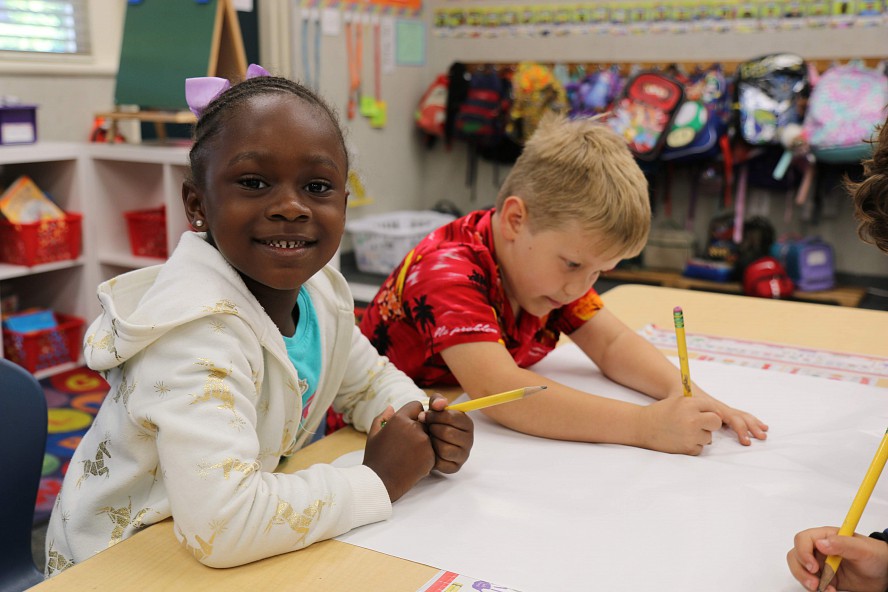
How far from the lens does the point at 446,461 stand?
34.1 inches

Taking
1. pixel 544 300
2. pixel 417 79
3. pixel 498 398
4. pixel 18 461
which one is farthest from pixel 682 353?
pixel 417 79

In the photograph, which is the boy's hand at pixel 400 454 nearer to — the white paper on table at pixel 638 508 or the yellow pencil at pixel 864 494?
the white paper on table at pixel 638 508

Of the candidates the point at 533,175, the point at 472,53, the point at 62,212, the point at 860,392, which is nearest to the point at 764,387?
the point at 860,392

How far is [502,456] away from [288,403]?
0.83 feet

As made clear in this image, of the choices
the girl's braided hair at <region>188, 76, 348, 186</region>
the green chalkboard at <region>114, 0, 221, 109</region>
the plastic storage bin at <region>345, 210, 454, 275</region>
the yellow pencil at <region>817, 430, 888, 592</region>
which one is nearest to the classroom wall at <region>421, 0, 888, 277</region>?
the plastic storage bin at <region>345, 210, 454, 275</region>

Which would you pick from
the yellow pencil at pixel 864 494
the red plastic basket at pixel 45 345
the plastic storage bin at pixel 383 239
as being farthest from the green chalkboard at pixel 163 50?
the yellow pencil at pixel 864 494

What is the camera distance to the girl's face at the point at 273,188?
2.58 feet

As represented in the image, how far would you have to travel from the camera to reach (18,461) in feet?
3.16

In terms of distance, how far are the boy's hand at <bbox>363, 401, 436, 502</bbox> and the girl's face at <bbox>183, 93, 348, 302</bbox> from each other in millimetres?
183

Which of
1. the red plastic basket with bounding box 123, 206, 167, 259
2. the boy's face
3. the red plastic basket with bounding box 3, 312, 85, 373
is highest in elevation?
the boy's face

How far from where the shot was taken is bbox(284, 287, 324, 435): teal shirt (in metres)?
0.94

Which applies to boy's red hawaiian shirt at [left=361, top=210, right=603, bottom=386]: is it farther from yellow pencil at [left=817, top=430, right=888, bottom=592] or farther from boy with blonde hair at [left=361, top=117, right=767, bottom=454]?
Answer: yellow pencil at [left=817, top=430, right=888, bottom=592]

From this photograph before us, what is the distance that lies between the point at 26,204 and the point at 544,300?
2.10 m

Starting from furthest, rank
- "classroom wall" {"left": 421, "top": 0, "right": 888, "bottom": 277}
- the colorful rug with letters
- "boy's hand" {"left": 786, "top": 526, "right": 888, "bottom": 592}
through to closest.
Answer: "classroom wall" {"left": 421, "top": 0, "right": 888, "bottom": 277} < the colorful rug with letters < "boy's hand" {"left": 786, "top": 526, "right": 888, "bottom": 592}
